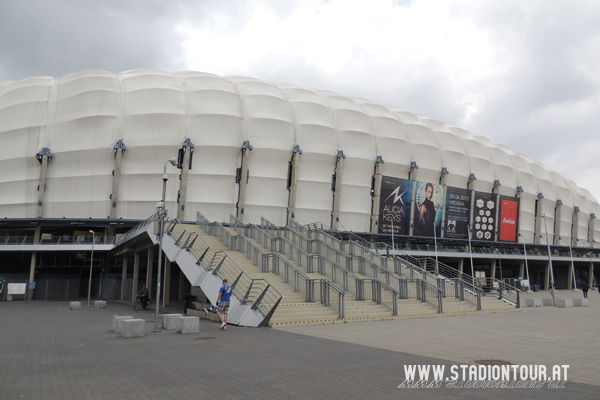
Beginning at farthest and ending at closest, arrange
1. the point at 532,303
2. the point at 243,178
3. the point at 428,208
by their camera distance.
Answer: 1. the point at 428,208
2. the point at 243,178
3. the point at 532,303

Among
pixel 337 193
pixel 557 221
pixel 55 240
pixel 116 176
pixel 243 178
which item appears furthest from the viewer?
pixel 557 221

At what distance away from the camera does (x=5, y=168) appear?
144 ft

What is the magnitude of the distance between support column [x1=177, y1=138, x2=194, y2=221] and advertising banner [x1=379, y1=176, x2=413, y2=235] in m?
21.3

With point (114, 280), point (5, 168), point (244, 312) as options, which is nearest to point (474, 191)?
point (114, 280)

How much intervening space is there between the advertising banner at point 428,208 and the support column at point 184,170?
26.2 metres

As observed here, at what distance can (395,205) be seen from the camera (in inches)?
1998

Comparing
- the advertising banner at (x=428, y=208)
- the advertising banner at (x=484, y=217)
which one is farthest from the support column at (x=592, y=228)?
the advertising banner at (x=428, y=208)

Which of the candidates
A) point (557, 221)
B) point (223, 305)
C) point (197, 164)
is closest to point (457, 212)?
point (557, 221)

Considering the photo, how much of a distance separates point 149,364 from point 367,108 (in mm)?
49477

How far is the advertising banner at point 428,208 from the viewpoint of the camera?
51.9m

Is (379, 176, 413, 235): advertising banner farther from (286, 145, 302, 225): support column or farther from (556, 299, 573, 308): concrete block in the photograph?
(556, 299, 573, 308): concrete block

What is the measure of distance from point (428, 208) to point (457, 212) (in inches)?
204

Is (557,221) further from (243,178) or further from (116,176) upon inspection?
(116,176)

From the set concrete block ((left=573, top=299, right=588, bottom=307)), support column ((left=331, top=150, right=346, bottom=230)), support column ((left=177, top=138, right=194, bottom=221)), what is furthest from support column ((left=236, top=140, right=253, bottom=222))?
concrete block ((left=573, top=299, right=588, bottom=307))
